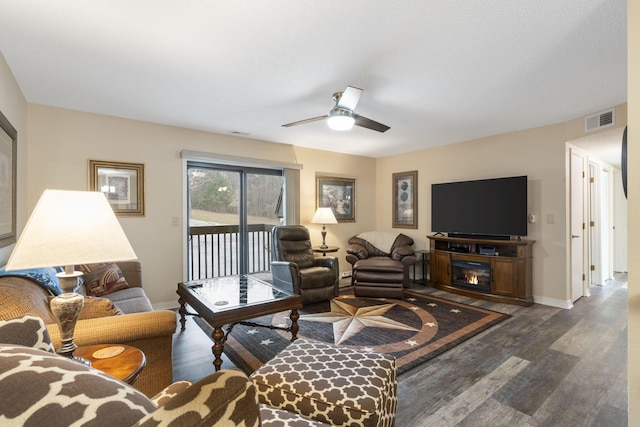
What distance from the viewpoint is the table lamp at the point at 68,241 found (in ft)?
3.55

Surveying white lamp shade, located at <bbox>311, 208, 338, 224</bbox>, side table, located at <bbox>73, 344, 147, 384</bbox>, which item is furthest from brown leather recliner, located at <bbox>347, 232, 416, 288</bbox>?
side table, located at <bbox>73, 344, 147, 384</bbox>

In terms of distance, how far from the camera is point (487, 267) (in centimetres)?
418

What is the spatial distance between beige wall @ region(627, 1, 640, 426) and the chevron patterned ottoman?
105 centimetres

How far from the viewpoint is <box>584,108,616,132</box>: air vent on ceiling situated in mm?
3232

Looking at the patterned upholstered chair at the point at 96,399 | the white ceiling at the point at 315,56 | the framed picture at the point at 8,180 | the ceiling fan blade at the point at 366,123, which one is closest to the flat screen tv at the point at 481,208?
the white ceiling at the point at 315,56

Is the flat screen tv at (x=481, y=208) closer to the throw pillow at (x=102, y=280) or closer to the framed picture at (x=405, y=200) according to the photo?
the framed picture at (x=405, y=200)

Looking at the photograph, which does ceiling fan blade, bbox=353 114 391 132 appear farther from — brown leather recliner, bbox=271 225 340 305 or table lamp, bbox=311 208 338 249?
table lamp, bbox=311 208 338 249

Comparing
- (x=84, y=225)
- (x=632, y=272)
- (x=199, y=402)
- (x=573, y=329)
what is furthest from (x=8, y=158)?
(x=573, y=329)

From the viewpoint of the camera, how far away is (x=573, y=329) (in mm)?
3062

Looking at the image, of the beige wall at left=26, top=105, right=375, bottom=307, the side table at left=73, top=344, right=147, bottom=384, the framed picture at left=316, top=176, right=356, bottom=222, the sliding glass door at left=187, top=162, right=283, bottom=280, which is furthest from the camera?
the framed picture at left=316, top=176, right=356, bottom=222

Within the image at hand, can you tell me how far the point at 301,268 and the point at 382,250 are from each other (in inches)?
64.9

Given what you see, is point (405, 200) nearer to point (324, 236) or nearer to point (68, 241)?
point (324, 236)

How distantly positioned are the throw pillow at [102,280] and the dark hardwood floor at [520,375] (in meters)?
0.79

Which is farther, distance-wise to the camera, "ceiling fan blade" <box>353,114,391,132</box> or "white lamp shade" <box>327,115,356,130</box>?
"ceiling fan blade" <box>353,114,391,132</box>
